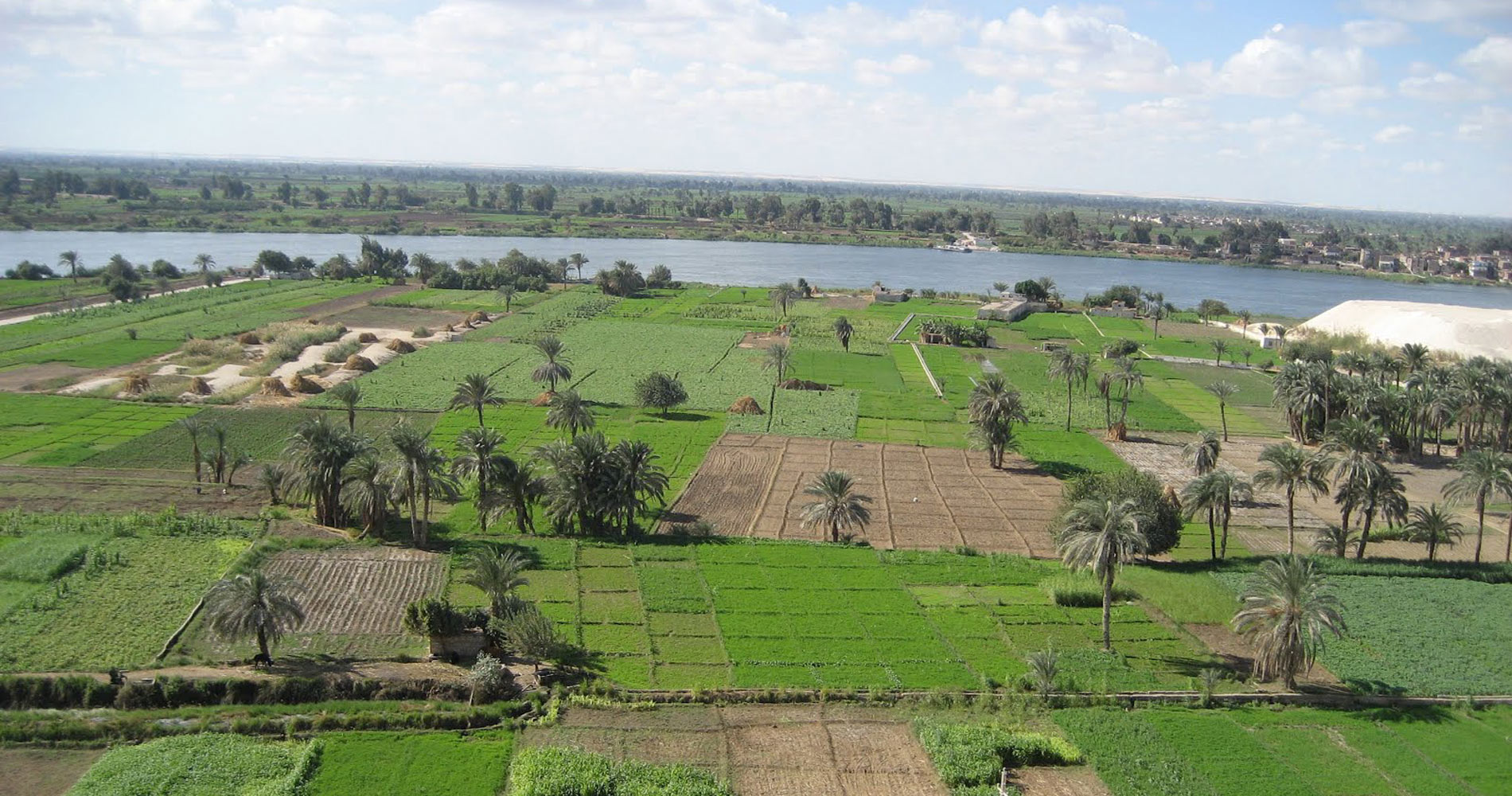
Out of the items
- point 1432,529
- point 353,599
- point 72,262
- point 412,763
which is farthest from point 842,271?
point 412,763

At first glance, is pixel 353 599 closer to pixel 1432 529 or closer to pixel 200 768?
pixel 200 768

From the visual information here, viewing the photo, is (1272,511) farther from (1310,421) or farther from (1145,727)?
(1145,727)

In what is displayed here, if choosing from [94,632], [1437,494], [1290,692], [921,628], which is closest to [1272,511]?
[1437,494]

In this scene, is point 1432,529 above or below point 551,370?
below

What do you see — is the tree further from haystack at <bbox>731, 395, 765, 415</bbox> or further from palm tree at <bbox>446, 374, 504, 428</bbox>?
palm tree at <bbox>446, 374, 504, 428</bbox>

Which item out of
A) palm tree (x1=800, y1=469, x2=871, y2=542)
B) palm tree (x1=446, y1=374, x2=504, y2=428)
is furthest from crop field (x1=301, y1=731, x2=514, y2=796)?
palm tree (x1=446, y1=374, x2=504, y2=428)

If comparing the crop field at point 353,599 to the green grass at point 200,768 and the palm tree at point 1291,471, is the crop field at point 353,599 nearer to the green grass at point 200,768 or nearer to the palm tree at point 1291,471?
the green grass at point 200,768
